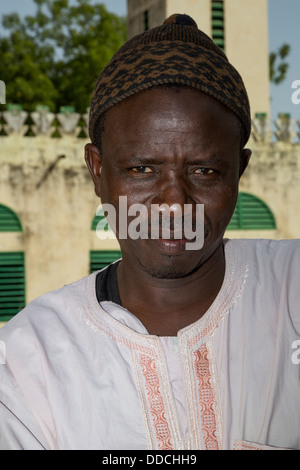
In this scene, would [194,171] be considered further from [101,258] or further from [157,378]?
[101,258]

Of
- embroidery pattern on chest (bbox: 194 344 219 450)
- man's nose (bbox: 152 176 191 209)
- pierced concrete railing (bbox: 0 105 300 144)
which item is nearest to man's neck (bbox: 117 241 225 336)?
embroidery pattern on chest (bbox: 194 344 219 450)

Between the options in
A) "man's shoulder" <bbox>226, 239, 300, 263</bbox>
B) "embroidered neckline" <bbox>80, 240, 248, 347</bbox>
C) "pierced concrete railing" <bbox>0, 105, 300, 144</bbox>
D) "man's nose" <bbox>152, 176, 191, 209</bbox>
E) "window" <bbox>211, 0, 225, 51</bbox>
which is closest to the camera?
"man's nose" <bbox>152, 176, 191, 209</bbox>

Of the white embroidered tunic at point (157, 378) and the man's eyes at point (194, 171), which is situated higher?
the man's eyes at point (194, 171)

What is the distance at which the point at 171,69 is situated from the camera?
1471mm

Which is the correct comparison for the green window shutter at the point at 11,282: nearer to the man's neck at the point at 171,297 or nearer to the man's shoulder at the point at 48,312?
the man's shoulder at the point at 48,312

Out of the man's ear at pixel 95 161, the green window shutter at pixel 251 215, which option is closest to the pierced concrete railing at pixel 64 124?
the green window shutter at pixel 251 215

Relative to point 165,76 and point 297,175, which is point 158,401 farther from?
point 297,175

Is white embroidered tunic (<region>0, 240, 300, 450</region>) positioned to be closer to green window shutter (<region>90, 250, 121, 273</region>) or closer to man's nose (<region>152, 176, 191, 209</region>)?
man's nose (<region>152, 176, 191, 209</region>)

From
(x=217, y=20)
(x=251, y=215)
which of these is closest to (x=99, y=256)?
(x=251, y=215)

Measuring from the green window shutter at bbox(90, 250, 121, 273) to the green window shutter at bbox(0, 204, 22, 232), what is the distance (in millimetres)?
1359

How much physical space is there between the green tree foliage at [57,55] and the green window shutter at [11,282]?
6.23m

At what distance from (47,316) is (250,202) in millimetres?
9788

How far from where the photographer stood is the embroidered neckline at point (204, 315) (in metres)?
1.59

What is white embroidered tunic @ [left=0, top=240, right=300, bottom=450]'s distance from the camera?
1478 mm
